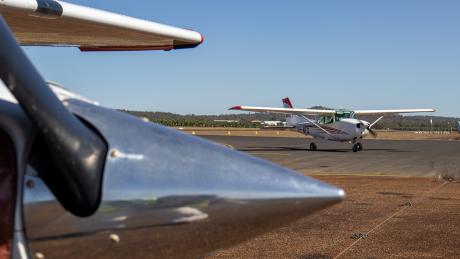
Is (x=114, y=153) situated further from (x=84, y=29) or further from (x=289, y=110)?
(x=289, y=110)

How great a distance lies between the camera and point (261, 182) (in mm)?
1979

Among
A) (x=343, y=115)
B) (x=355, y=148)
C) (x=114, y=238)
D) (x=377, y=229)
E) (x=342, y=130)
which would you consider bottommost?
(x=355, y=148)

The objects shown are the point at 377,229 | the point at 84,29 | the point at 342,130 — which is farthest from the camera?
the point at 342,130

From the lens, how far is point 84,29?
7.26 meters

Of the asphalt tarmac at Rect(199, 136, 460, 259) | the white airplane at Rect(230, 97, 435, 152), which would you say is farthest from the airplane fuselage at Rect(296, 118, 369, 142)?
the asphalt tarmac at Rect(199, 136, 460, 259)

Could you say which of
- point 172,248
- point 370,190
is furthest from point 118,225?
point 370,190

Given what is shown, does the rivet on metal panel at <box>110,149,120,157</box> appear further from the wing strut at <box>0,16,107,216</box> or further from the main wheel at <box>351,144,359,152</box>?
the main wheel at <box>351,144,359,152</box>

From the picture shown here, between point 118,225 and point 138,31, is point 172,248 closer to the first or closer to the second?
point 118,225

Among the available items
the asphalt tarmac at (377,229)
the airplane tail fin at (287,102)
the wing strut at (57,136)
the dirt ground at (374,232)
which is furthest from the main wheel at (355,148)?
the wing strut at (57,136)

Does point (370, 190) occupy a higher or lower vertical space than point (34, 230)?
lower

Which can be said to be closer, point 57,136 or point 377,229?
point 57,136

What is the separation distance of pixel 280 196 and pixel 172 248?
1.42 feet

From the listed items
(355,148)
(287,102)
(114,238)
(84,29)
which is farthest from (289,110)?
(114,238)

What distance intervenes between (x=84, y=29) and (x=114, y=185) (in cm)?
585
